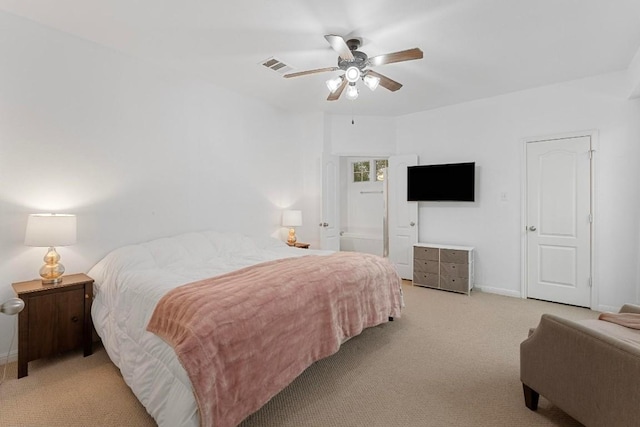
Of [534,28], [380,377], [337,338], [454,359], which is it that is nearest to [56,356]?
[337,338]

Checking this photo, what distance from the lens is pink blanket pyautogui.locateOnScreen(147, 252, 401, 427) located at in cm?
156

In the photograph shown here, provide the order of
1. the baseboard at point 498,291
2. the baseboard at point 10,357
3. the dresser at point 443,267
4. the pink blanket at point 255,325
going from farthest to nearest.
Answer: the dresser at point 443,267
the baseboard at point 498,291
the baseboard at point 10,357
the pink blanket at point 255,325

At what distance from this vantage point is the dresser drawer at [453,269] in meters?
4.37

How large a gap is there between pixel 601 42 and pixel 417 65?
5.46 ft

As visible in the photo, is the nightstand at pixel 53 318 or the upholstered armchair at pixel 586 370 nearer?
the upholstered armchair at pixel 586 370

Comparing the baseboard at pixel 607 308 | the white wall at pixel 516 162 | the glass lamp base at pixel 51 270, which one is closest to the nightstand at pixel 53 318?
the glass lamp base at pixel 51 270

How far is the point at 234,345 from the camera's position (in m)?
1.66

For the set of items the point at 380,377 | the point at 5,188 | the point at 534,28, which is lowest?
the point at 380,377

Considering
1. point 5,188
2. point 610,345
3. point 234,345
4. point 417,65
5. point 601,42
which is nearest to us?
point 610,345

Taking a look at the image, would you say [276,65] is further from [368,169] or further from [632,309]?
[368,169]

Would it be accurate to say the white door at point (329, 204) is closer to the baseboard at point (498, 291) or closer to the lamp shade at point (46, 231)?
the baseboard at point (498, 291)

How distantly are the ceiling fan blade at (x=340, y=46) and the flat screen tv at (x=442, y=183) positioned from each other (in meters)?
2.77

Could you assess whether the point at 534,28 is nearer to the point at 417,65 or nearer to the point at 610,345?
the point at 417,65

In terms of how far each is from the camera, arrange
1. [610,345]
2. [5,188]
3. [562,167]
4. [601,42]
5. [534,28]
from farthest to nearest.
A: [562,167] → [601,42] → [534,28] → [5,188] → [610,345]
